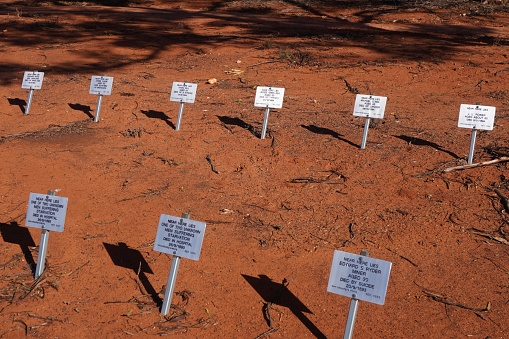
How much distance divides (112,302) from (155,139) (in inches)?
152

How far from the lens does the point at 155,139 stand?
29.5 ft

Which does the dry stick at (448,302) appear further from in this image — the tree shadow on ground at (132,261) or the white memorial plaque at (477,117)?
the white memorial plaque at (477,117)

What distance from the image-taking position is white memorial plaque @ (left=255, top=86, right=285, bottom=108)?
8867 millimetres

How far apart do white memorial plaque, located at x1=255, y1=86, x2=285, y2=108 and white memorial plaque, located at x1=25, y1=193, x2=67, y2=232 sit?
12.5ft

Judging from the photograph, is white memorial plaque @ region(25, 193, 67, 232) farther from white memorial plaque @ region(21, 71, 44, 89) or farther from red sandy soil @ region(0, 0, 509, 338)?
white memorial plaque @ region(21, 71, 44, 89)

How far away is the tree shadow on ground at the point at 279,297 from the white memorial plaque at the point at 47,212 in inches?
67.2

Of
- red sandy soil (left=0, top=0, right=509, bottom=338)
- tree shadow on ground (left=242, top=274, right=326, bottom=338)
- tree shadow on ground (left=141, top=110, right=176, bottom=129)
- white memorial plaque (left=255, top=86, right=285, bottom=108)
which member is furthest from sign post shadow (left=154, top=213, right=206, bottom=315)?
tree shadow on ground (left=141, top=110, right=176, bottom=129)

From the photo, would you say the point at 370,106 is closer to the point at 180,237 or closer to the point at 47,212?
the point at 180,237

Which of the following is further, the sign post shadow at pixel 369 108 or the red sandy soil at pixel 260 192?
the sign post shadow at pixel 369 108

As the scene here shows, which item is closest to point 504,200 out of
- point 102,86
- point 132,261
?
point 132,261

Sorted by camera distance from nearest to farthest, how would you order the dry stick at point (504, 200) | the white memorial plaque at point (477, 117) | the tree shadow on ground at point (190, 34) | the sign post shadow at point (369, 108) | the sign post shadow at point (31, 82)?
the dry stick at point (504, 200) < the white memorial plaque at point (477, 117) < the sign post shadow at point (369, 108) < the sign post shadow at point (31, 82) < the tree shadow on ground at point (190, 34)

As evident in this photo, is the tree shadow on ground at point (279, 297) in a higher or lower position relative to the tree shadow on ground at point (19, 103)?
higher

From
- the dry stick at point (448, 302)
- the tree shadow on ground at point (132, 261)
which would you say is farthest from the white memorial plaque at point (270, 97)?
the dry stick at point (448, 302)

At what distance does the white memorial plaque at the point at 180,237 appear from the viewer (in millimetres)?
5164
